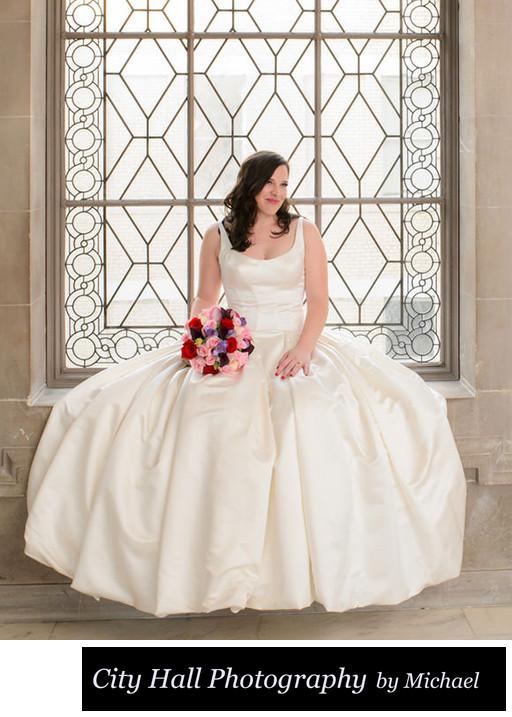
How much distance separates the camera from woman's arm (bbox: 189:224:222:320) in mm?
4148

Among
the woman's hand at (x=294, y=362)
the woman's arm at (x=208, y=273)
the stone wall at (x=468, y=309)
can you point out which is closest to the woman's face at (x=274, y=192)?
the woman's arm at (x=208, y=273)

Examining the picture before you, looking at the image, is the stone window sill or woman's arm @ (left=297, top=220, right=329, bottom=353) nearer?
woman's arm @ (left=297, top=220, right=329, bottom=353)

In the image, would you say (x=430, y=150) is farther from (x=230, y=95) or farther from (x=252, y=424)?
(x=252, y=424)

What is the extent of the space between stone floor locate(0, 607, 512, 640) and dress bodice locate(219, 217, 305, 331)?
1245 mm

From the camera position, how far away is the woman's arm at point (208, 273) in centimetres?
415

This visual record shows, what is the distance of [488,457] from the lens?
4.23 meters

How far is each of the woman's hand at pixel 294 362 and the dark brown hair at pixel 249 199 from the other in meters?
0.50

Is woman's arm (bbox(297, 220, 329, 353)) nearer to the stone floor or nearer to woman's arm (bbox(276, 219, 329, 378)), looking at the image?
woman's arm (bbox(276, 219, 329, 378))

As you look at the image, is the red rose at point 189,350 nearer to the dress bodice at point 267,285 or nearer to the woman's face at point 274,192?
the dress bodice at point 267,285

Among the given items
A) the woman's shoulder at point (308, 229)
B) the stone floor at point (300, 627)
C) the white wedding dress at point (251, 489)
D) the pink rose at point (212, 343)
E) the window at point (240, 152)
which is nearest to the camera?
the white wedding dress at point (251, 489)

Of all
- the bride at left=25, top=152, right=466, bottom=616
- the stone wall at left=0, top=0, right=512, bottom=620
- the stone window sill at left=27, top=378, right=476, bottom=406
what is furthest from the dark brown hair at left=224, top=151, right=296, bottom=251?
the stone window sill at left=27, top=378, right=476, bottom=406

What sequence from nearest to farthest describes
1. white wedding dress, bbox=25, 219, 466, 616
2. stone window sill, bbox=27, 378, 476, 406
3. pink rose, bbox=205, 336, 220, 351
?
white wedding dress, bbox=25, 219, 466, 616, pink rose, bbox=205, 336, 220, 351, stone window sill, bbox=27, 378, 476, 406

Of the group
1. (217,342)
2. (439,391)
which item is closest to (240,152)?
(217,342)

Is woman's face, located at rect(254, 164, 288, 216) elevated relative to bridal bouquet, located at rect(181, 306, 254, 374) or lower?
elevated
